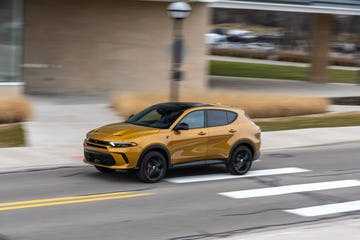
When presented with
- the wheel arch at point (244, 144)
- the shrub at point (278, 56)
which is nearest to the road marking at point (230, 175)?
the wheel arch at point (244, 144)

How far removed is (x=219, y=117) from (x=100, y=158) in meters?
2.75

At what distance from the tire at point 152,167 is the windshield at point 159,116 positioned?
656 millimetres

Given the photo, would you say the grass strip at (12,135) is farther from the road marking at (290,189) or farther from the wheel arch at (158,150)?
the road marking at (290,189)

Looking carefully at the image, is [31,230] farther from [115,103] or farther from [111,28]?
[111,28]

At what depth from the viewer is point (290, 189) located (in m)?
13.4

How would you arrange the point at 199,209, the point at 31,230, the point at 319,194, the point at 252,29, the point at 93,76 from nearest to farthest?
the point at 31,230 → the point at 199,209 → the point at 319,194 → the point at 93,76 → the point at 252,29

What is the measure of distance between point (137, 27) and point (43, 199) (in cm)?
1947

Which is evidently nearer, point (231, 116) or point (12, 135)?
point (231, 116)

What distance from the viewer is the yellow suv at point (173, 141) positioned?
12.8 metres

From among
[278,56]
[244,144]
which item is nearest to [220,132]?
[244,144]

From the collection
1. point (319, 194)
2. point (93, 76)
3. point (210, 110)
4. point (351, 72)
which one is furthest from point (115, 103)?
point (351, 72)

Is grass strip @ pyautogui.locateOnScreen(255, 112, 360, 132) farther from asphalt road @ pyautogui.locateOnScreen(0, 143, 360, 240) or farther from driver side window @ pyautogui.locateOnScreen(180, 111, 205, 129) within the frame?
driver side window @ pyautogui.locateOnScreen(180, 111, 205, 129)

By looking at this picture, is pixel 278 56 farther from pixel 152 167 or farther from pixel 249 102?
pixel 152 167

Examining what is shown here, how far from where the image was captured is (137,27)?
30.3 metres
